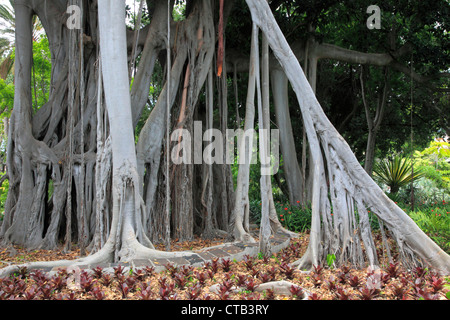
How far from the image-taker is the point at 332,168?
11.1 ft

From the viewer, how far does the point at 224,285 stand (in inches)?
95.8

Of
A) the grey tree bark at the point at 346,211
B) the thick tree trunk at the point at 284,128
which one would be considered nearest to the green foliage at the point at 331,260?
the grey tree bark at the point at 346,211

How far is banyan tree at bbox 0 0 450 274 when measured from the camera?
338 centimetres

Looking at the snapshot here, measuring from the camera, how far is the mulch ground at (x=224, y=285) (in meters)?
2.36

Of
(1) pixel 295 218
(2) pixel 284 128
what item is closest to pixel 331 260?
(1) pixel 295 218

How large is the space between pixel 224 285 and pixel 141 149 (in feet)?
8.51

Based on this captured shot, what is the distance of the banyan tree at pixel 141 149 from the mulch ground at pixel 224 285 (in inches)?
14.4

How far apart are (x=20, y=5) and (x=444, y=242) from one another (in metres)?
6.17

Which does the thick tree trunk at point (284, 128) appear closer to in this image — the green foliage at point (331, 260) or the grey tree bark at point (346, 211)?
the grey tree bark at point (346, 211)

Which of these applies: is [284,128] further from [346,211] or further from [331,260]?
[331,260]

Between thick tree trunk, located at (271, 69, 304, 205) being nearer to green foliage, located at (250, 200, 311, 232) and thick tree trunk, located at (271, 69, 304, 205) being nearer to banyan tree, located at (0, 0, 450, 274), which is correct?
green foliage, located at (250, 200, 311, 232)

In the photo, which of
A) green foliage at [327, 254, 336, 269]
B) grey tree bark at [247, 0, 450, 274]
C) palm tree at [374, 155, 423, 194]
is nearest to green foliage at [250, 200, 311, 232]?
grey tree bark at [247, 0, 450, 274]

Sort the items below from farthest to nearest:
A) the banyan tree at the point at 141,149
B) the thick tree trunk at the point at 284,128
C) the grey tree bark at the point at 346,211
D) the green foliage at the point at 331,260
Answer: the thick tree trunk at the point at 284,128, the banyan tree at the point at 141,149, the green foliage at the point at 331,260, the grey tree bark at the point at 346,211
